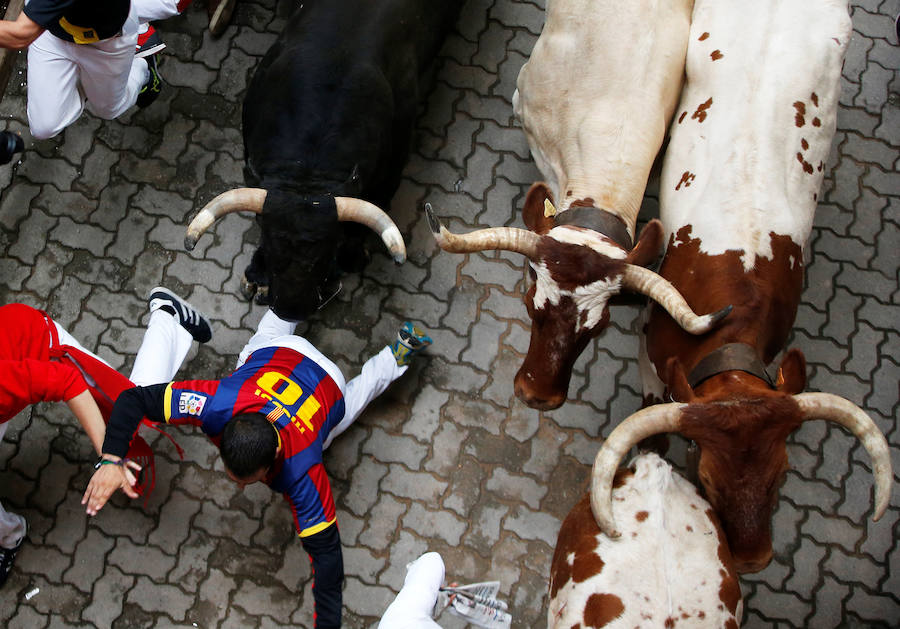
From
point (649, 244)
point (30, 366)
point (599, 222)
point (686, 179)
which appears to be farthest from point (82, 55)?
point (686, 179)

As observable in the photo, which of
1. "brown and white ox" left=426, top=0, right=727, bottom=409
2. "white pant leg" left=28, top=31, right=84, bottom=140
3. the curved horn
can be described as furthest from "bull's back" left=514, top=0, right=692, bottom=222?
"white pant leg" left=28, top=31, right=84, bottom=140

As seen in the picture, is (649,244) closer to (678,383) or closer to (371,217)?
(678,383)

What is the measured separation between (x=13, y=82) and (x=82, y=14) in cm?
190

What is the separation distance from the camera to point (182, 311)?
514cm

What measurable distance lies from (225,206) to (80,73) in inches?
76.0

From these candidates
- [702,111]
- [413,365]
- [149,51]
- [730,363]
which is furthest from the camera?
[149,51]

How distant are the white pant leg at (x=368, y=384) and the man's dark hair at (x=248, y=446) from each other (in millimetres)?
1097

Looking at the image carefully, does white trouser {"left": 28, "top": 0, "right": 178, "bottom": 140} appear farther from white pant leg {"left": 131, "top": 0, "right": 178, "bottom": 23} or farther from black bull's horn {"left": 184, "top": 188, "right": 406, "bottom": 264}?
black bull's horn {"left": 184, "top": 188, "right": 406, "bottom": 264}

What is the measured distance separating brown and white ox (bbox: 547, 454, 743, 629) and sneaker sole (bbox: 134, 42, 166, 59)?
462 cm

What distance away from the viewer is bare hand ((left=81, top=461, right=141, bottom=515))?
3.83m

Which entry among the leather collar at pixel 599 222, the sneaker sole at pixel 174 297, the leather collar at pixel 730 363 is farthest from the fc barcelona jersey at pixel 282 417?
the leather collar at pixel 730 363

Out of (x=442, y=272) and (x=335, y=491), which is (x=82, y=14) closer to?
(x=442, y=272)

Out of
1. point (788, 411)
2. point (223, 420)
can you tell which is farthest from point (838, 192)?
point (223, 420)

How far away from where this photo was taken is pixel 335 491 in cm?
526
